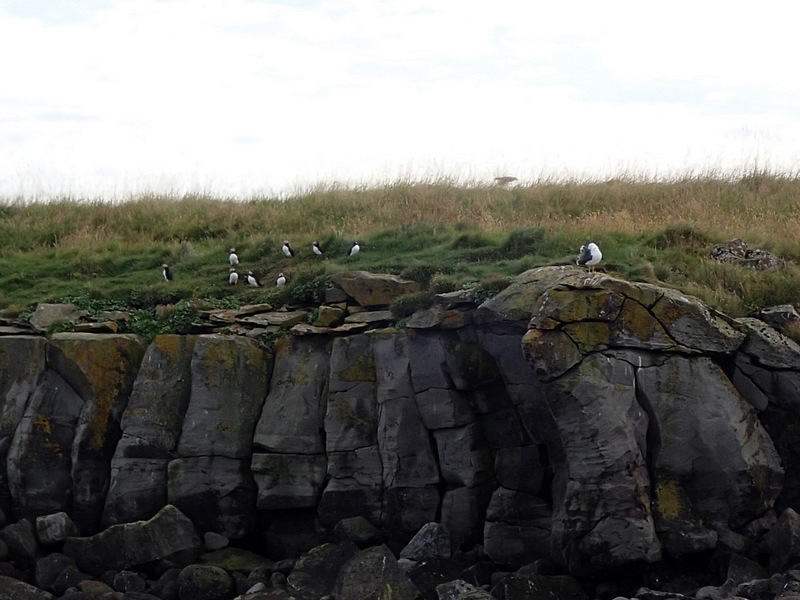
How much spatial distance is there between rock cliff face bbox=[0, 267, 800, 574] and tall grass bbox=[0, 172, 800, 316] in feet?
6.62

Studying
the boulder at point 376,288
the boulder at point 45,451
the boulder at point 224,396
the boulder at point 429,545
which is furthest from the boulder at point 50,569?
the boulder at point 376,288

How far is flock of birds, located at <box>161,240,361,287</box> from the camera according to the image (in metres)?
19.3

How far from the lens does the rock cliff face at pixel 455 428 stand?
13.5 meters

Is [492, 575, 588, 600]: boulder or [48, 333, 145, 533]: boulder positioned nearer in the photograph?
[492, 575, 588, 600]: boulder

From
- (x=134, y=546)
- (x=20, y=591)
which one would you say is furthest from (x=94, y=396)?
(x=20, y=591)

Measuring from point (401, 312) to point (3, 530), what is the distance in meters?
6.96

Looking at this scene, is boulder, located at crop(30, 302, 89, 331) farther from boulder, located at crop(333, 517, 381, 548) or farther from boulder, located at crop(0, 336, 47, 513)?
boulder, located at crop(333, 517, 381, 548)

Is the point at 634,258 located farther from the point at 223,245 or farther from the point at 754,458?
the point at 223,245

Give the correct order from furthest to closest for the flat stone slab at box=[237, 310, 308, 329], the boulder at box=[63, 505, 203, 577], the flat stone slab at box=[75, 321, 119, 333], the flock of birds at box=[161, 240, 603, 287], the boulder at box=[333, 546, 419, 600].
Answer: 1. the flock of birds at box=[161, 240, 603, 287]
2. the flat stone slab at box=[75, 321, 119, 333]
3. the flat stone slab at box=[237, 310, 308, 329]
4. the boulder at box=[63, 505, 203, 577]
5. the boulder at box=[333, 546, 419, 600]

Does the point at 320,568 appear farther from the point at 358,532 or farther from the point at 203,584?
the point at 203,584

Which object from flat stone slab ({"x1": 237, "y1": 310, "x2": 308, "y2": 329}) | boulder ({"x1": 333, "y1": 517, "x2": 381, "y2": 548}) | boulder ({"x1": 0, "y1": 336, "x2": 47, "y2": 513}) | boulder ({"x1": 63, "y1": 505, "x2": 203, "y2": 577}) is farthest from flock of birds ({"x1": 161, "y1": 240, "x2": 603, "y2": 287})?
boulder ({"x1": 63, "y1": 505, "x2": 203, "y2": 577})

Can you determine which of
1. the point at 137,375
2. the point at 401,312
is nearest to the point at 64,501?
the point at 137,375

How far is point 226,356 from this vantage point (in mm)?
16281

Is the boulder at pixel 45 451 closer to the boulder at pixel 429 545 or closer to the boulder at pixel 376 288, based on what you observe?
the boulder at pixel 376 288
